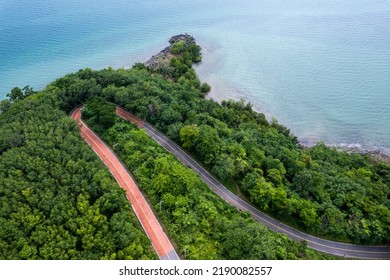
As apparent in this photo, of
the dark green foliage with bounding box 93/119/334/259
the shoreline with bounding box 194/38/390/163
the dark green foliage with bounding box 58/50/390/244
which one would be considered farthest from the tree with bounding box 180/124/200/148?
the shoreline with bounding box 194/38/390/163

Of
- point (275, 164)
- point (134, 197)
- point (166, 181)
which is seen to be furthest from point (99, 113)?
point (275, 164)

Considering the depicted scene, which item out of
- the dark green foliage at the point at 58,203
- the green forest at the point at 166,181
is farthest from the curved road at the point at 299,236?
the dark green foliage at the point at 58,203

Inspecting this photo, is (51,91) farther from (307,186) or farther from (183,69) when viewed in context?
(307,186)

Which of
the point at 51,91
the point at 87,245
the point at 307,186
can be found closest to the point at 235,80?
the point at 307,186

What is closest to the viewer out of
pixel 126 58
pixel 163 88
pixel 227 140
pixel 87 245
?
pixel 87 245

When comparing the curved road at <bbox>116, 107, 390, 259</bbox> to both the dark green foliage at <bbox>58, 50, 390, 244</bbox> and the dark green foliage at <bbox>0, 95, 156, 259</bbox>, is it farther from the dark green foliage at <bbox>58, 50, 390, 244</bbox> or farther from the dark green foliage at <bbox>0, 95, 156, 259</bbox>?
the dark green foliage at <bbox>0, 95, 156, 259</bbox>
